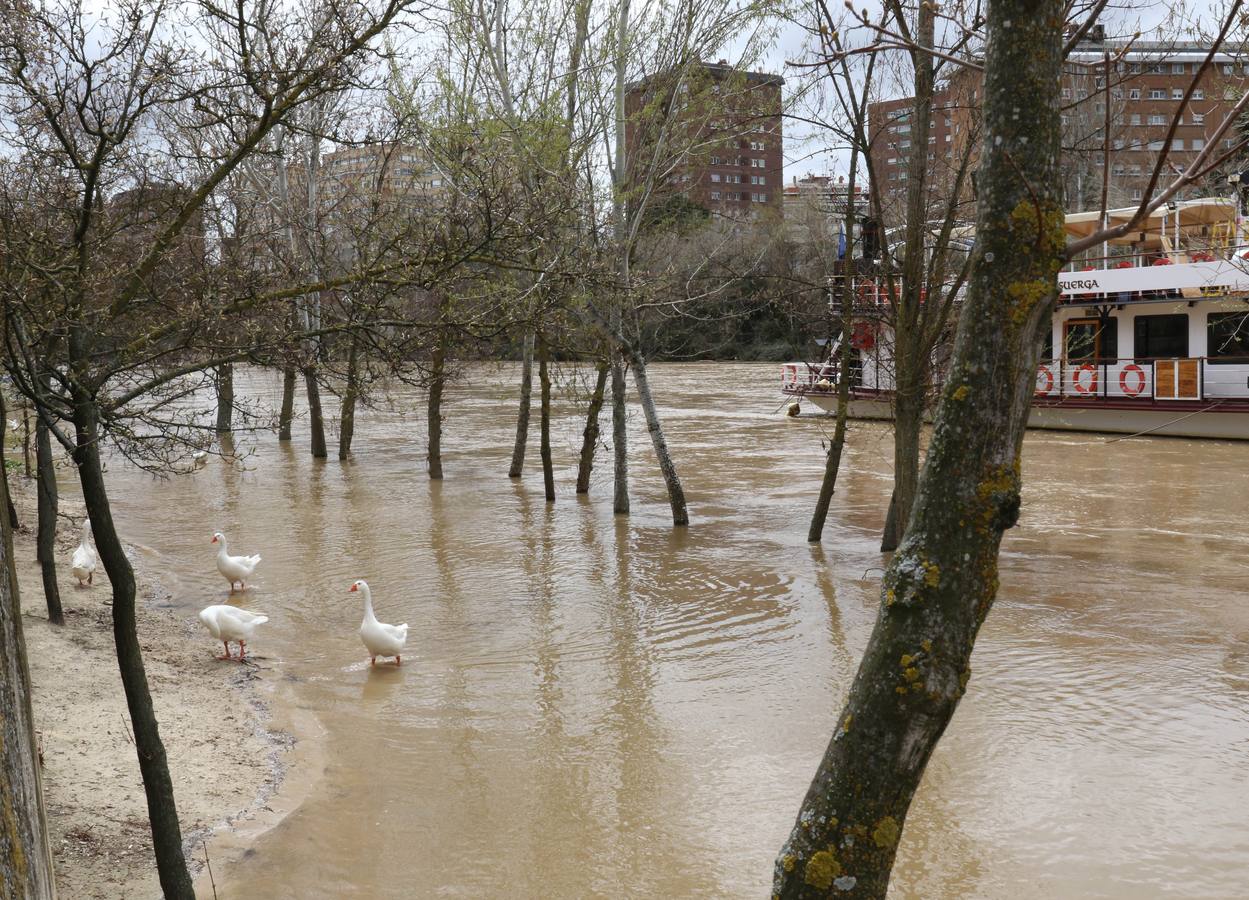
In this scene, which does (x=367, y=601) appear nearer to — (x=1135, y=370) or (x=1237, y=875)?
(x=1237, y=875)

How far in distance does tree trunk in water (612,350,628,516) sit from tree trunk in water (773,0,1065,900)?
47.6 ft

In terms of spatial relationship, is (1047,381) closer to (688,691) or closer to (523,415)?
(523,415)

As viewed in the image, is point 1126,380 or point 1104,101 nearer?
point 1104,101

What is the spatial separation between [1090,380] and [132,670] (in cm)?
3070

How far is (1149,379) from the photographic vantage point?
101ft

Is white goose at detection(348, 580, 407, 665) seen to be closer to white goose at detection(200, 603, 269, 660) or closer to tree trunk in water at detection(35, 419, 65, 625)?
white goose at detection(200, 603, 269, 660)

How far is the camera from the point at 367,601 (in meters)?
10.6

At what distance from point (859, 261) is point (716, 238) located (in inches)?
1772

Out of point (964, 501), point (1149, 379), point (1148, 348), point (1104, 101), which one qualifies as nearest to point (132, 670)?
point (964, 501)

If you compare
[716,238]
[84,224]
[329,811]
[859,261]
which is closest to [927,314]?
[859,261]

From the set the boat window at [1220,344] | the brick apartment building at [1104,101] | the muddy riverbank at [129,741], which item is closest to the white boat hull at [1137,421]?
the boat window at [1220,344]

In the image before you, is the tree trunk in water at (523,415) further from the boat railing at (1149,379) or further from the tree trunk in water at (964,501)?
the tree trunk in water at (964,501)

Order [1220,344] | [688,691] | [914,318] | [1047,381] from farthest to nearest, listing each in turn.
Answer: [1047,381] < [1220,344] < [914,318] < [688,691]

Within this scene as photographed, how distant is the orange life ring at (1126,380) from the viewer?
101ft
